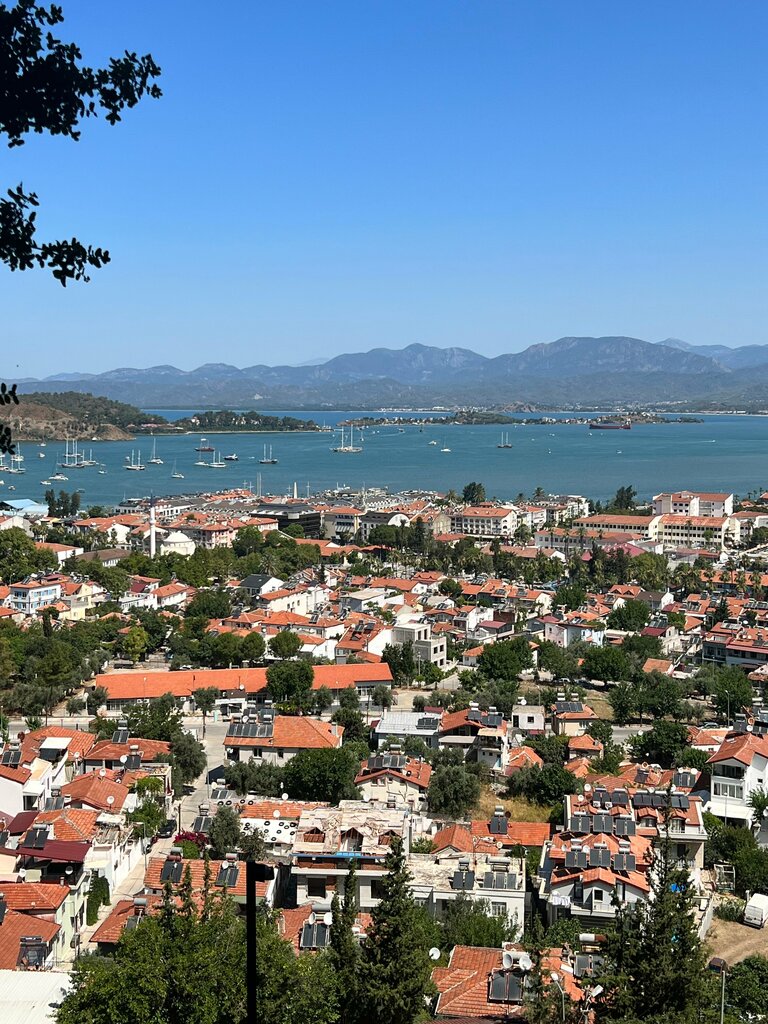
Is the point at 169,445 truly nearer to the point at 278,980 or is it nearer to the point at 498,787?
the point at 498,787

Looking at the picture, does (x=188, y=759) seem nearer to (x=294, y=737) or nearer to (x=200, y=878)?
(x=294, y=737)

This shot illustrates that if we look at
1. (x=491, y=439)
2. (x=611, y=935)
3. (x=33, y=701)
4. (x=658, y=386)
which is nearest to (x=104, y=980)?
(x=611, y=935)

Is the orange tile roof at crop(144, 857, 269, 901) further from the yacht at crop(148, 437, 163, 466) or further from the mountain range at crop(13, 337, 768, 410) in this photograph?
the mountain range at crop(13, 337, 768, 410)

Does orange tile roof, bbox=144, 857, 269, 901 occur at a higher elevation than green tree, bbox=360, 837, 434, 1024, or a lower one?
lower

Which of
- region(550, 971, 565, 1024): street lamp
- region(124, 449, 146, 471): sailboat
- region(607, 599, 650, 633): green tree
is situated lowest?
region(124, 449, 146, 471): sailboat

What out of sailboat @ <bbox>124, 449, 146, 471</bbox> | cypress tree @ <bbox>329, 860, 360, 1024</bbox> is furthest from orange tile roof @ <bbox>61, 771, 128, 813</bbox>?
sailboat @ <bbox>124, 449, 146, 471</bbox>

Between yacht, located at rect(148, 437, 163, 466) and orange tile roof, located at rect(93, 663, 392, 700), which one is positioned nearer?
orange tile roof, located at rect(93, 663, 392, 700)
